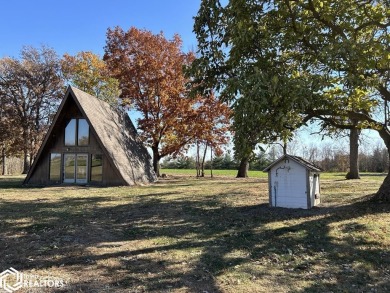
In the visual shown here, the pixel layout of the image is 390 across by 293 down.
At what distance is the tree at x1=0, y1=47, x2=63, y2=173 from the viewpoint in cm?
3488

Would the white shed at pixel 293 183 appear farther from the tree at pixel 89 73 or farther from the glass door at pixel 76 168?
the tree at pixel 89 73

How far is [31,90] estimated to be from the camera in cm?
3575

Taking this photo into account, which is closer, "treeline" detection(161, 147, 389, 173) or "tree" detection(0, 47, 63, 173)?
"tree" detection(0, 47, 63, 173)

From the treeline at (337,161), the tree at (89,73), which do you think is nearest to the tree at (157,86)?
the tree at (89,73)

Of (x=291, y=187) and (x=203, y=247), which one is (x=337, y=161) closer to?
(x=291, y=187)

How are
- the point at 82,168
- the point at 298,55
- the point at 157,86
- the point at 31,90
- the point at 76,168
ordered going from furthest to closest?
the point at 31,90
the point at 157,86
the point at 76,168
the point at 82,168
the point at 298,55

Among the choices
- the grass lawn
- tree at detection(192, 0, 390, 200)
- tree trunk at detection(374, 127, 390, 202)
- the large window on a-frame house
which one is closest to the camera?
the grass lawn

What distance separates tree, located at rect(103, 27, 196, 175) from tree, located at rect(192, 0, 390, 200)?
55.5 feet

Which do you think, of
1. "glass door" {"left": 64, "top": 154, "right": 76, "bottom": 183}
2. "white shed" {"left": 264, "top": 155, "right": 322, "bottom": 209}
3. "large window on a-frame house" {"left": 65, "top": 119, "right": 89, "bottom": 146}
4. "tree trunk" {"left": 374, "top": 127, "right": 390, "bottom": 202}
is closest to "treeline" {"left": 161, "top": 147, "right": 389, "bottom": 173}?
"glass door" {"left": 64, "top": 154, "right": 76, "bottom": 183}

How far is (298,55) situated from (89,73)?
3020 centimetres

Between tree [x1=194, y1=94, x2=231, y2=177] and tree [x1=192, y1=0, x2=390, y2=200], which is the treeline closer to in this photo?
tree [x1=194, y1=94, x2=231, y2=177]

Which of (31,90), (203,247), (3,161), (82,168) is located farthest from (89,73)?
(203,247)

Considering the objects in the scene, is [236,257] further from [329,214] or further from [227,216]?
[329,214]

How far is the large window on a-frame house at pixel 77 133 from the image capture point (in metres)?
21.0
